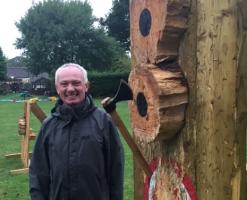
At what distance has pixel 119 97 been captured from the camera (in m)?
2.73

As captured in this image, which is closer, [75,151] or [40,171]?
[75,151]

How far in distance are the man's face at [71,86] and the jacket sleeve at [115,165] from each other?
25 cm

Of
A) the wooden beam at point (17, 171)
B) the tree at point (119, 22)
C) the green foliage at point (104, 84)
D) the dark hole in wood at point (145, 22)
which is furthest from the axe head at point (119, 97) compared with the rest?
the tree at point (119, 22)

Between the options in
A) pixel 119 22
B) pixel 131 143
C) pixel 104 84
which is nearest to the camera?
pixel 131 143

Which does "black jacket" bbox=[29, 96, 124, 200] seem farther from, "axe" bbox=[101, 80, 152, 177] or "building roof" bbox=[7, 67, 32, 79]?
"building roof" bbox=[7, 67, 32, 79]

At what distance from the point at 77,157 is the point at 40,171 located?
11.4 inches

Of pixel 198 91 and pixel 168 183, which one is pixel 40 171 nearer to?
pixel 168 183

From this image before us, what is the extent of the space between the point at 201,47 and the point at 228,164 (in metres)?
0.65

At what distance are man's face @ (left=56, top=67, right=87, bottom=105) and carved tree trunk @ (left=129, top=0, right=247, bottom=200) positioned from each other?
0.33 metres

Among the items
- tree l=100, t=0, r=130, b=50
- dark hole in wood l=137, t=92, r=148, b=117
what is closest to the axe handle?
dark hole in wood l=137, t=92, r=148, b=117

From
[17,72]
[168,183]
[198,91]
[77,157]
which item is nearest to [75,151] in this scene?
[77,157]

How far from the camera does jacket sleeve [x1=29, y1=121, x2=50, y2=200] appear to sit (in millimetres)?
2777

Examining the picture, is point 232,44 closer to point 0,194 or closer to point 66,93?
point 66,93

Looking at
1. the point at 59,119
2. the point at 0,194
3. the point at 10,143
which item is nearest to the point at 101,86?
the point at 10,143
